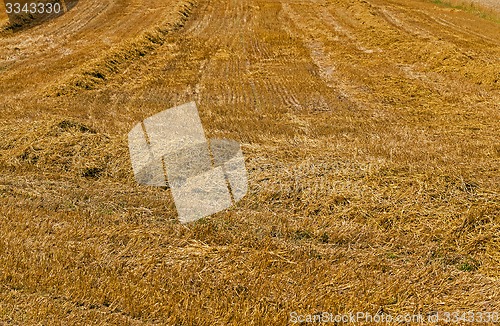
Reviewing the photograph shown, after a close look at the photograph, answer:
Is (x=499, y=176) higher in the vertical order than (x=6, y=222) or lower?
lower

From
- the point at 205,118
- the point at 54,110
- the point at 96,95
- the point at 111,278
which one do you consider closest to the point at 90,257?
the point at 111,278

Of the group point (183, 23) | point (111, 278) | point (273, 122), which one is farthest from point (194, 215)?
point (183, 23)

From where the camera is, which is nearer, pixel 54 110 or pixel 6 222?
pixel 6 222

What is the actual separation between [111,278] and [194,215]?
1465 millimetres

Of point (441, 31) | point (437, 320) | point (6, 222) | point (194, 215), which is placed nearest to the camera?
point (437, 320)

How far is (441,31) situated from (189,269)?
63.3 feet

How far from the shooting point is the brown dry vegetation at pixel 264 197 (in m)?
4.01

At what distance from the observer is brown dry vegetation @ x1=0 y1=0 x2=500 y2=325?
4008 mm

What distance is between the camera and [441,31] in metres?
19.3

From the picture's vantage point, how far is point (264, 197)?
18.7ft

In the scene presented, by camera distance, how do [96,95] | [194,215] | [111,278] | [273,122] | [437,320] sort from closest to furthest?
[437,320]
[111,278]
[194,215]
[273,122]
[96,95]

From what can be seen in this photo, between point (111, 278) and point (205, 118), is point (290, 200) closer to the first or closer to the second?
point (111, 278)

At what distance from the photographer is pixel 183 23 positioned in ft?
65.0

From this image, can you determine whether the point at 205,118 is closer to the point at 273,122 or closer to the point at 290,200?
the point at 273,122
